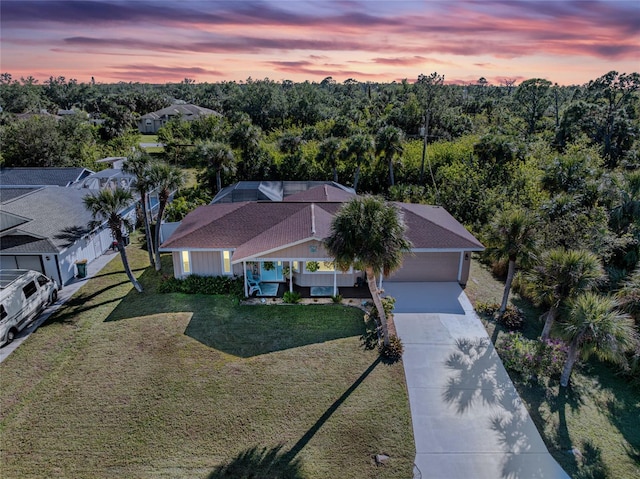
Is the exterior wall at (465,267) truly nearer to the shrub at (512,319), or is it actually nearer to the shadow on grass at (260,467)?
the shrub at (512,319)

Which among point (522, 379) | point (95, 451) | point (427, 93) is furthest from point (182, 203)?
point (427, 93)

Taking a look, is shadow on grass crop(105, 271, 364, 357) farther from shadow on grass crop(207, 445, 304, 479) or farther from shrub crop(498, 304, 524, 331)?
shrub crop(498, 304, 524, 331)

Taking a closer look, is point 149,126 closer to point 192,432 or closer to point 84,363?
point 84,363

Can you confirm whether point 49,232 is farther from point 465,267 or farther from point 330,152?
point 330,152

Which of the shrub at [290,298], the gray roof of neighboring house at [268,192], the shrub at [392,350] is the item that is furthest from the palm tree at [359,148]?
the shrub at [392,350]

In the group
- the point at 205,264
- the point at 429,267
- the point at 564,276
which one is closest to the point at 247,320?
the point at 205,264

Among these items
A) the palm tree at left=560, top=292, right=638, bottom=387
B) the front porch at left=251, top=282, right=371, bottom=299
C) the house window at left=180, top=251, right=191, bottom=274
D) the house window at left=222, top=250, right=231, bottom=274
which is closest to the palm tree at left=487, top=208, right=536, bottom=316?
the palm tree at left=560, top=292, right=638, bottom=387
